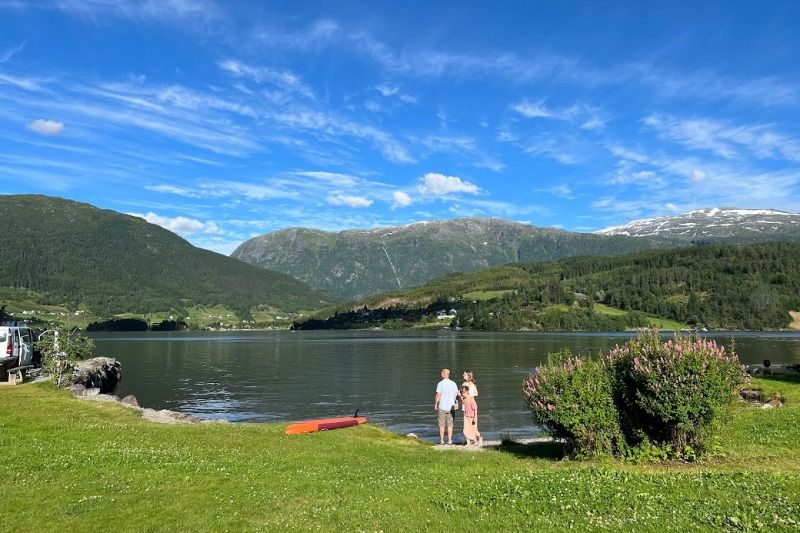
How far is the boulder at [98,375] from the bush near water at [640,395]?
50.7 m

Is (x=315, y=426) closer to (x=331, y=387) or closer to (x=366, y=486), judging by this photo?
(x=366, y=486)

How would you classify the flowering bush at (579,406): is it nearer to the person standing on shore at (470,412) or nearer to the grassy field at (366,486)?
the grassy field at (366,486)

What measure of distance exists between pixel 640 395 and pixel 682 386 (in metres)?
1.32

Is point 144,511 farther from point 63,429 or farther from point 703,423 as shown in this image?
point 703,423

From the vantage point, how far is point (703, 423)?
707 inches

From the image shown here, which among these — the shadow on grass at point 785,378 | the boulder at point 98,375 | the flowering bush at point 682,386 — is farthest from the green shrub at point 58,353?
the shadow on grass at point 785,378

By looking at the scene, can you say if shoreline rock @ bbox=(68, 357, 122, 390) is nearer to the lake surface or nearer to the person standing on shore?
the lake surface

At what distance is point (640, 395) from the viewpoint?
18.3 metres

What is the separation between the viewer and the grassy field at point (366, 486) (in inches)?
441

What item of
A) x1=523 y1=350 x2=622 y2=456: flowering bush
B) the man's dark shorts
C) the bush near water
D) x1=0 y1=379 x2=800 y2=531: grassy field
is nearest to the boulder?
x1=0 y1=379 x2=800 y2=531: grassy field

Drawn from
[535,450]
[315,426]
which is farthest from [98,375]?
[535,450]

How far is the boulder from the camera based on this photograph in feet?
194

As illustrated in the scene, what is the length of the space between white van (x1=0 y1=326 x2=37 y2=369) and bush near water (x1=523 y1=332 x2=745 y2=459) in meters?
37.8

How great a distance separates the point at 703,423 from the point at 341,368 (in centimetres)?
7971
